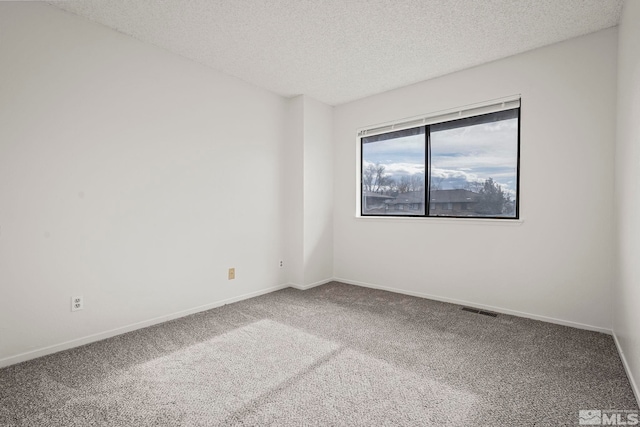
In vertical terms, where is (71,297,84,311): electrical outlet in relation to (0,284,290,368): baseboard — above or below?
above

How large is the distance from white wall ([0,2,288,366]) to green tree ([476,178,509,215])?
2629 millimetres

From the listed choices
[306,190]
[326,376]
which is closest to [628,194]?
[326,376]

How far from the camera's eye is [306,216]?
13.8 ft

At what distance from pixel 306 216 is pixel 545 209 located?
2585 mm

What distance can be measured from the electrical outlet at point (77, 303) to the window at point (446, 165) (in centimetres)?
329

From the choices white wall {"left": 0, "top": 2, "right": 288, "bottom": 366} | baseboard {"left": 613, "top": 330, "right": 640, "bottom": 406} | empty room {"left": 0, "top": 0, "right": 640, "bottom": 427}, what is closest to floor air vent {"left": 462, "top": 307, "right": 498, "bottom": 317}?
empty room {"left": 0, "top": 0, "right": 640, "bottom": 427}

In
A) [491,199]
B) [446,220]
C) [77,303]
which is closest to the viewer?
[77,303]

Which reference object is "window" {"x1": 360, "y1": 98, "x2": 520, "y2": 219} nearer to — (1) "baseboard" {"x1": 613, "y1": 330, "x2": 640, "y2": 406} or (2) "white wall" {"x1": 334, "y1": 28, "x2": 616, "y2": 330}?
(2) "white wall" {"x1": 334, "y1": 28, "x2": 616, "y2": 330}

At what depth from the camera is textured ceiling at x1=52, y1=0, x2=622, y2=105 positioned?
2.36 m

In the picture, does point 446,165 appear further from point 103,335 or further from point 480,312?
point 103,335

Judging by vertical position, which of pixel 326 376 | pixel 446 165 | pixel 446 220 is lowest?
pixel 326 376

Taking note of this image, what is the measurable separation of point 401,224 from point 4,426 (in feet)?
11.9

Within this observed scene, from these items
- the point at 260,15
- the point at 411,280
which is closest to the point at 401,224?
the point at 411,280

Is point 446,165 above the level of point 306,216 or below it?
above
